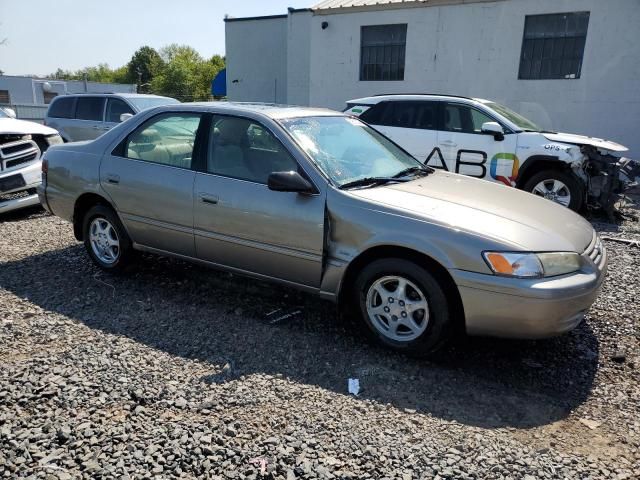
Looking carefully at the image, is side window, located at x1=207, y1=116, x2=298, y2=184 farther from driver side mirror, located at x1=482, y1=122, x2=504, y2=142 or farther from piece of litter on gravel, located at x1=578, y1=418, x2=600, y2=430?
driver side mirror, located at x1=482, y1=122, x2=504, y2=142

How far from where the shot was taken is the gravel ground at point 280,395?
8.39 feet

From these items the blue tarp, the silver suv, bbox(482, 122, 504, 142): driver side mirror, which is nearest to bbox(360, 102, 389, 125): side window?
bbox(482, 122, 504, 142): driver side mirror

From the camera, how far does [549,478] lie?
8.07 feet

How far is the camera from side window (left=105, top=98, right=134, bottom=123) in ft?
34.9

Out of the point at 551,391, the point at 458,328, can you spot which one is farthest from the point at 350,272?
the point at 551,391

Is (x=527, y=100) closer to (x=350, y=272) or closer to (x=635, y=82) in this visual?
(x=635, y=82)

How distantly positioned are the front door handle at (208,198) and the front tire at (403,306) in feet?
4.36

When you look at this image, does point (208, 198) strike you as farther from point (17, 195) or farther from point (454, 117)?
point (454, 117)

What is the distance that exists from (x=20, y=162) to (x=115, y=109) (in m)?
3.92

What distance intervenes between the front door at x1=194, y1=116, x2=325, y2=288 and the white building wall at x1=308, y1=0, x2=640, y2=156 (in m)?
10.9

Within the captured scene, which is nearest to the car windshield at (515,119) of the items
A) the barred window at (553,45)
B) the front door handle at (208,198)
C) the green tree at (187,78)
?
the barred window at (553,45)

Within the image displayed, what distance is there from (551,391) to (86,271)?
14.1 ft

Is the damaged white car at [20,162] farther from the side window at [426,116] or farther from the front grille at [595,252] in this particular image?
the front grille at [595,252]

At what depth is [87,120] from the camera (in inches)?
432
